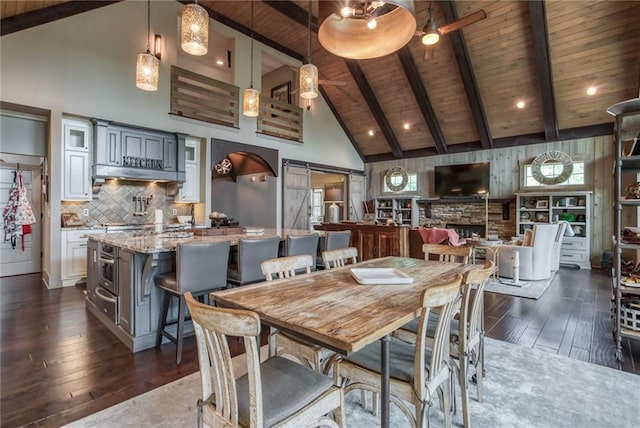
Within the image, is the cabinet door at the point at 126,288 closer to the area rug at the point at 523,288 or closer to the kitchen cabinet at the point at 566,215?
the area rug at the point at 523,288

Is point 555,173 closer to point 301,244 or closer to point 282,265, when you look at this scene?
point 301,244

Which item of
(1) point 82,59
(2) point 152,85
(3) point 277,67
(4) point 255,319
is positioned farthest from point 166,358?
(3) point 277,67

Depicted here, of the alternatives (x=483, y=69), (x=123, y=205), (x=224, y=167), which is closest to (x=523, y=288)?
(x=483, y=69)

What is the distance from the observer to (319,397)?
4.15ft

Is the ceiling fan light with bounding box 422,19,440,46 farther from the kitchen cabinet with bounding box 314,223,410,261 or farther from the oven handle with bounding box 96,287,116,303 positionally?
the oven handle with bounding box 96,287,116,303

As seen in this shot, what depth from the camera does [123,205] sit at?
5.94 meters

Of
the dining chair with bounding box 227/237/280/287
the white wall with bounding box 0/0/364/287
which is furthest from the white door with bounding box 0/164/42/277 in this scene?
the dining chair with bounding box 227/237/280/287

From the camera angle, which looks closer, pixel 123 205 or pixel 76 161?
pixel 76 161

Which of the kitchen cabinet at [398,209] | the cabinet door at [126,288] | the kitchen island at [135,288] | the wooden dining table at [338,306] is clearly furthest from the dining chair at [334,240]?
the kitchen cabinet at [398,209]

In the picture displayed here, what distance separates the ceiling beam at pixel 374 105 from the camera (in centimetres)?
805

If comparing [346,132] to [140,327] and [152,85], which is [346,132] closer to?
[152,85]

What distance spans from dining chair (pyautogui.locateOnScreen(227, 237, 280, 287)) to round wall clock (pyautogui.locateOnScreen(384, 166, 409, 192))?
7895 mm

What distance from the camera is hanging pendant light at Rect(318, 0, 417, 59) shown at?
81.0 inches

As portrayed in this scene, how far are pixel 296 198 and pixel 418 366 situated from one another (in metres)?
7.31
